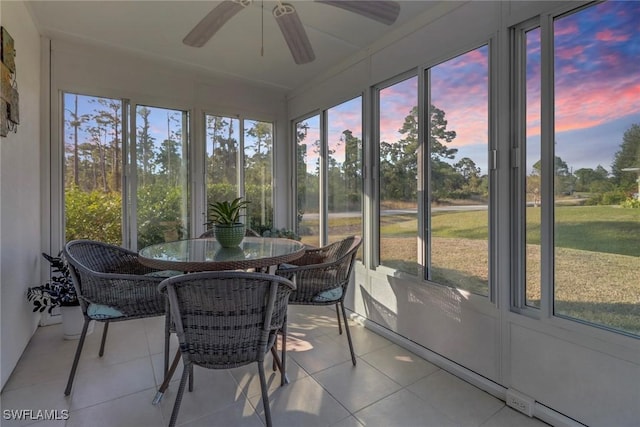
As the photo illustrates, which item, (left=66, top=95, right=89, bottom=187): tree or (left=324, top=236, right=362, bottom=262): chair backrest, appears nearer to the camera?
(left=324, top=236, right=362, bottom=262): chair backrest

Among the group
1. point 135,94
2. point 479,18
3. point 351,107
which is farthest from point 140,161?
point 479,18

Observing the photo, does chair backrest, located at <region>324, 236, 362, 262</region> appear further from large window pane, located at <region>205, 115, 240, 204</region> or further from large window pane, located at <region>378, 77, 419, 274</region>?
large window pane, located at <region>205, 115, 240, 204</region>

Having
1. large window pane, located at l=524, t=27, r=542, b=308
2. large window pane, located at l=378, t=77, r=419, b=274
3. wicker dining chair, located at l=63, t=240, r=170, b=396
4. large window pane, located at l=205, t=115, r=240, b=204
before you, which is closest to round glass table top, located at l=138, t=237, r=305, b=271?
wicker dining chair, located at l=63, t=240, r=170, b=396

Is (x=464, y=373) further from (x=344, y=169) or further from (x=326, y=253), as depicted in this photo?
(x=344, y=169)

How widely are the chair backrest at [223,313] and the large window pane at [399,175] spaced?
1.44 meters

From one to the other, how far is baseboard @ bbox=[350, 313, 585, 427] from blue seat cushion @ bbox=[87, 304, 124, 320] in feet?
6.44

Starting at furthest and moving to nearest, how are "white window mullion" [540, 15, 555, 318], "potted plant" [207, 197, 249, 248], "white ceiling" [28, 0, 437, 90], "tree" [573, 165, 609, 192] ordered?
"white ceiling" [28, 0, 437, 90]
"potted plant" [207, 197, 249, 248]
"white window mullion" [540, 15, 555, 318]
"tree" [573, 165, 609, 192]

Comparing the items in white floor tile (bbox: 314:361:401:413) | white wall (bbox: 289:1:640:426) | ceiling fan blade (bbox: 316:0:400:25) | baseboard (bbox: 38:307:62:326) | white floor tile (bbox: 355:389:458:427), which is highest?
ceiling fan blade (bbox: 316:0:400:25)

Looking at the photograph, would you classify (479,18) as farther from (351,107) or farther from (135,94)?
(135,94)

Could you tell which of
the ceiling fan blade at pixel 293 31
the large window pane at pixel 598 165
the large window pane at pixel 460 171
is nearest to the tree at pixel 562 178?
the large window pane at pixel 598 165

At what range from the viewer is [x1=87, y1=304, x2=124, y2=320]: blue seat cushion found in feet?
6.25

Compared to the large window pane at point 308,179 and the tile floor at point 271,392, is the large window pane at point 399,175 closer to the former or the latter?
the tile floor at point 271,392

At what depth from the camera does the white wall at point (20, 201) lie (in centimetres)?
198

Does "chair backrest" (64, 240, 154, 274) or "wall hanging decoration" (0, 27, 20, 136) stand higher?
"wall hanging decoration" (0, 27, 20, 136)
